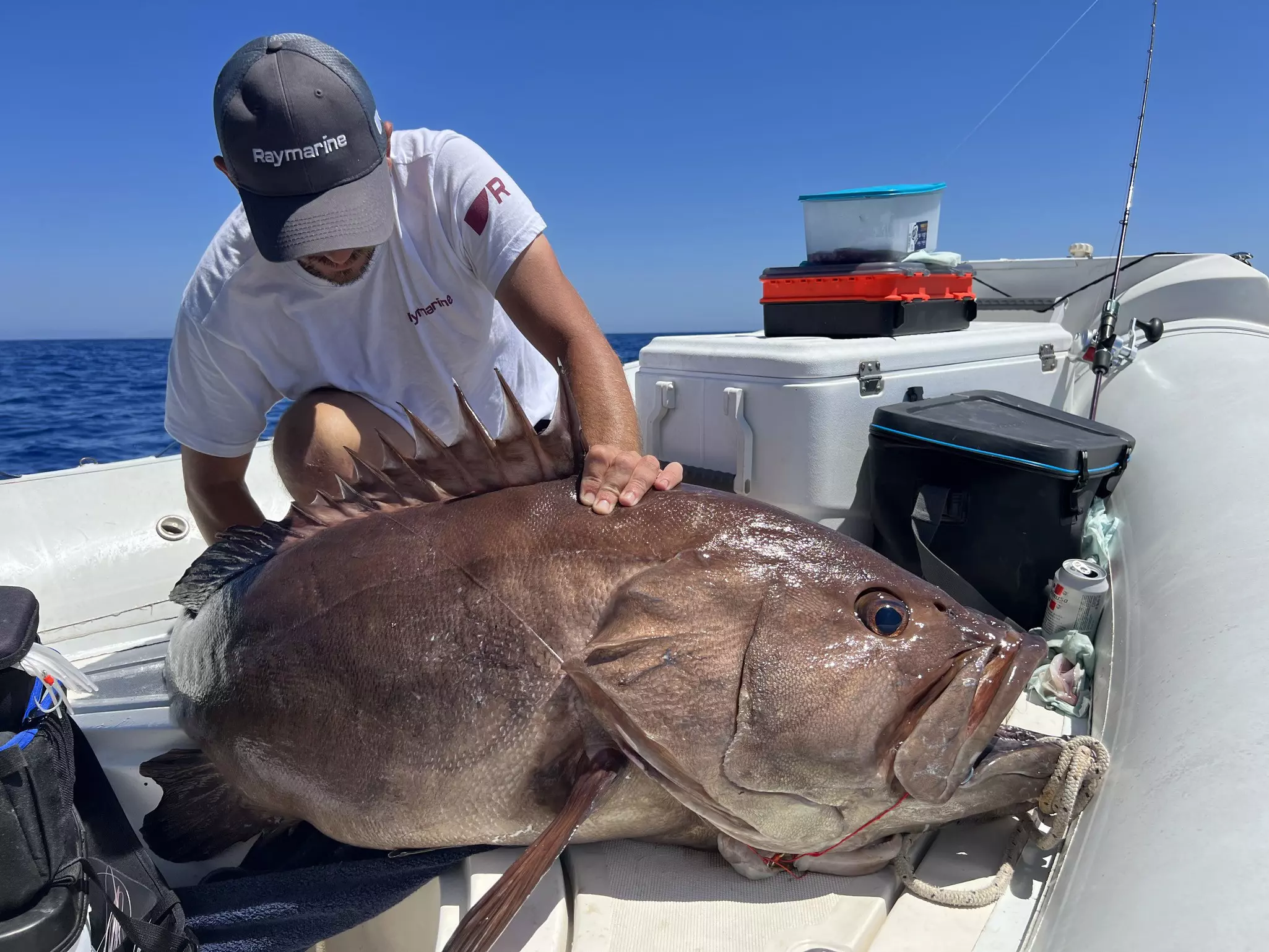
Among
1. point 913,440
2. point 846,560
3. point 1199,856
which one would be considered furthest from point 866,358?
point 1199,856

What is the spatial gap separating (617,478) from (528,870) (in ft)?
2.64

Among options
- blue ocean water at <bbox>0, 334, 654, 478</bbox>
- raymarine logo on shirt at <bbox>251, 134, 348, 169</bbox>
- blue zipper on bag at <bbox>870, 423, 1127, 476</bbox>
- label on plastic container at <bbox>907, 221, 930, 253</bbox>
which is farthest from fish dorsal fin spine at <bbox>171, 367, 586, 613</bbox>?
blue ocean water at <bbox>0, 334, 654, 478</bbox>

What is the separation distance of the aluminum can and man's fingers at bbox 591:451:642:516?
1391 mm

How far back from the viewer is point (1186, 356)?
3.63 m

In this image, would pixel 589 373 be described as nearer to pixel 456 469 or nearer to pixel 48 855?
pixel 456 469

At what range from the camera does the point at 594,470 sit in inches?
71.2

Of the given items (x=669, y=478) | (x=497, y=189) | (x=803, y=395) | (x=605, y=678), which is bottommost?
(x=605, y=678)

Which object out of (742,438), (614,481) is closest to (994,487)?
(742,438)

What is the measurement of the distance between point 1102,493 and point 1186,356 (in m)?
1.47

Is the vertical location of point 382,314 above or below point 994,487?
above

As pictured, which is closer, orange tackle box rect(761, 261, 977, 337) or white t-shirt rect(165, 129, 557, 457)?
white t-shirt rect(165, 129, 557, 457)

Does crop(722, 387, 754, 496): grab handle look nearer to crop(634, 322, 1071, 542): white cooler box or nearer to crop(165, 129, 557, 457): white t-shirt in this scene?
crop(634, 322, 1071, 542): white cooler box

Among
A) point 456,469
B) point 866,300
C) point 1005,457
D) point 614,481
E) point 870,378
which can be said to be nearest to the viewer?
point 614,481

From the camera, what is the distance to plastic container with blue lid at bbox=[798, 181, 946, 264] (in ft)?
11.8
